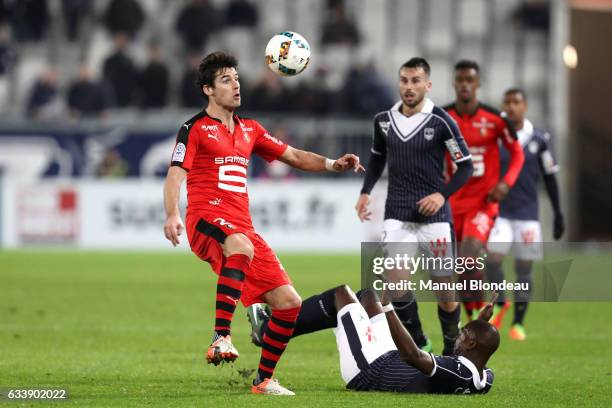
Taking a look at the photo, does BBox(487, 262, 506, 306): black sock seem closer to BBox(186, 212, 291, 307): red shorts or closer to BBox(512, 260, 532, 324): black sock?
BBox(512, 260, 532, 324): black sock

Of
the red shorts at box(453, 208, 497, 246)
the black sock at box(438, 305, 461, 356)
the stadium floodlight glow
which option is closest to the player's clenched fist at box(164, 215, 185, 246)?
the black sock at box(438, 305, 461, 356)

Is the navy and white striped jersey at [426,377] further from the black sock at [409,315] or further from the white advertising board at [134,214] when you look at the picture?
the white advertising board at [134,214]

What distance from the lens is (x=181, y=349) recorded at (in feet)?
37.1

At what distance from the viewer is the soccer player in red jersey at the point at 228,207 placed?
8273 mm

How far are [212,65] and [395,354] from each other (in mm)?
2344

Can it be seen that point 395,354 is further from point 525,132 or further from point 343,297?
point 525,132

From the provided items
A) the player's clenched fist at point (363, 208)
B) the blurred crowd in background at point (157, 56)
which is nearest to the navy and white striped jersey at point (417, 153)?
the player's clenched fist at point (363, 208)

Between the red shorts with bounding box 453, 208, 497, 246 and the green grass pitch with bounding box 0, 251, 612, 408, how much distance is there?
3.46ft

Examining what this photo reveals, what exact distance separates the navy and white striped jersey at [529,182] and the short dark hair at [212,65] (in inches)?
206

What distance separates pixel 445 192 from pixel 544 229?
13.9 m

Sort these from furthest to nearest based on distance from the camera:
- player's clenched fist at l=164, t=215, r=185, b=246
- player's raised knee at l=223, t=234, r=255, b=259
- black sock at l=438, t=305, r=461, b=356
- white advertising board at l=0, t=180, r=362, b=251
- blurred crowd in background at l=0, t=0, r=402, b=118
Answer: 1. blurred crowd in background at l=0, t=0, r=402, b=118
2. white advertising board at l=0, t=180, r=362, b=251
3. black sock at l=438, t=305, r=461, b=356
4. player's raised knee at l=223, t=234, r=255, b=259
5. player's clenched fist at l=164, t=215, r=185, b=246

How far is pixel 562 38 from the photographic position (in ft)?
91.9

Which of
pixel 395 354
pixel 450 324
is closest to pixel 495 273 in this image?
pixel 450 324

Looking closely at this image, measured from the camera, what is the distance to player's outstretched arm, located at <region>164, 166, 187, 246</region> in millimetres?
7848
